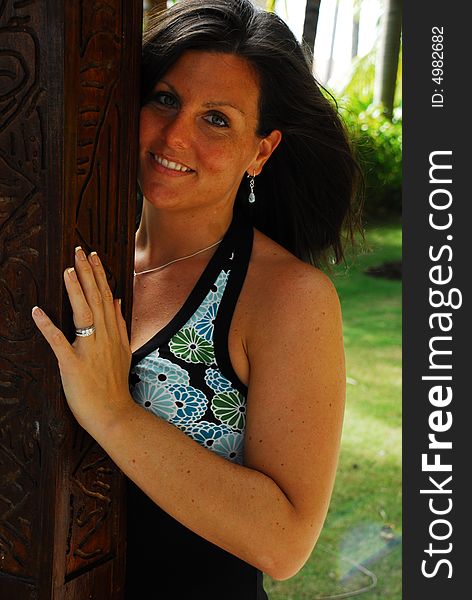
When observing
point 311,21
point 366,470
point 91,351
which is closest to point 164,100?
point 91,351

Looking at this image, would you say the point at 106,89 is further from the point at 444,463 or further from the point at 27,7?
the point at 444,463

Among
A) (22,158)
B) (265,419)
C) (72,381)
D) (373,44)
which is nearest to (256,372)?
(265,419)

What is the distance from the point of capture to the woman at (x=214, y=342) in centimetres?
155

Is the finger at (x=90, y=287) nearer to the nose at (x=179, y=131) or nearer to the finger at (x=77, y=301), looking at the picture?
the finger at (x=77, y=301)

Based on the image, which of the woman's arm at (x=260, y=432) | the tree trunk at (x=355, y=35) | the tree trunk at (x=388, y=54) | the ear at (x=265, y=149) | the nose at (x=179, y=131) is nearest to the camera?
the woman's arm at (x=260, y=432)

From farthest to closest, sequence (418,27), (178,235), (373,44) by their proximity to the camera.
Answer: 1. (373,44)
2. (418,27)
3. (178,235)

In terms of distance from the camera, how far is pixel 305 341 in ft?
5.36

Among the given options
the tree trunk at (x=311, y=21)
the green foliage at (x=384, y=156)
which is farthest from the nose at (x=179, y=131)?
the green foliage at (x=384, y=156)

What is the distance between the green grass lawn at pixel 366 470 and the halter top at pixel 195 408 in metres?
1.48

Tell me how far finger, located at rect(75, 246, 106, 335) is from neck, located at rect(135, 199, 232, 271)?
0.36m

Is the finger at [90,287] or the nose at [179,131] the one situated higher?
the nose at [179,131]

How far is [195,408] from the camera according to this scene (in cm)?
170

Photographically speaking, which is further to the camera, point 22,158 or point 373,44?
point 373,44

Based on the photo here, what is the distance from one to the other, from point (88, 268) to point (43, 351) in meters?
0.16
